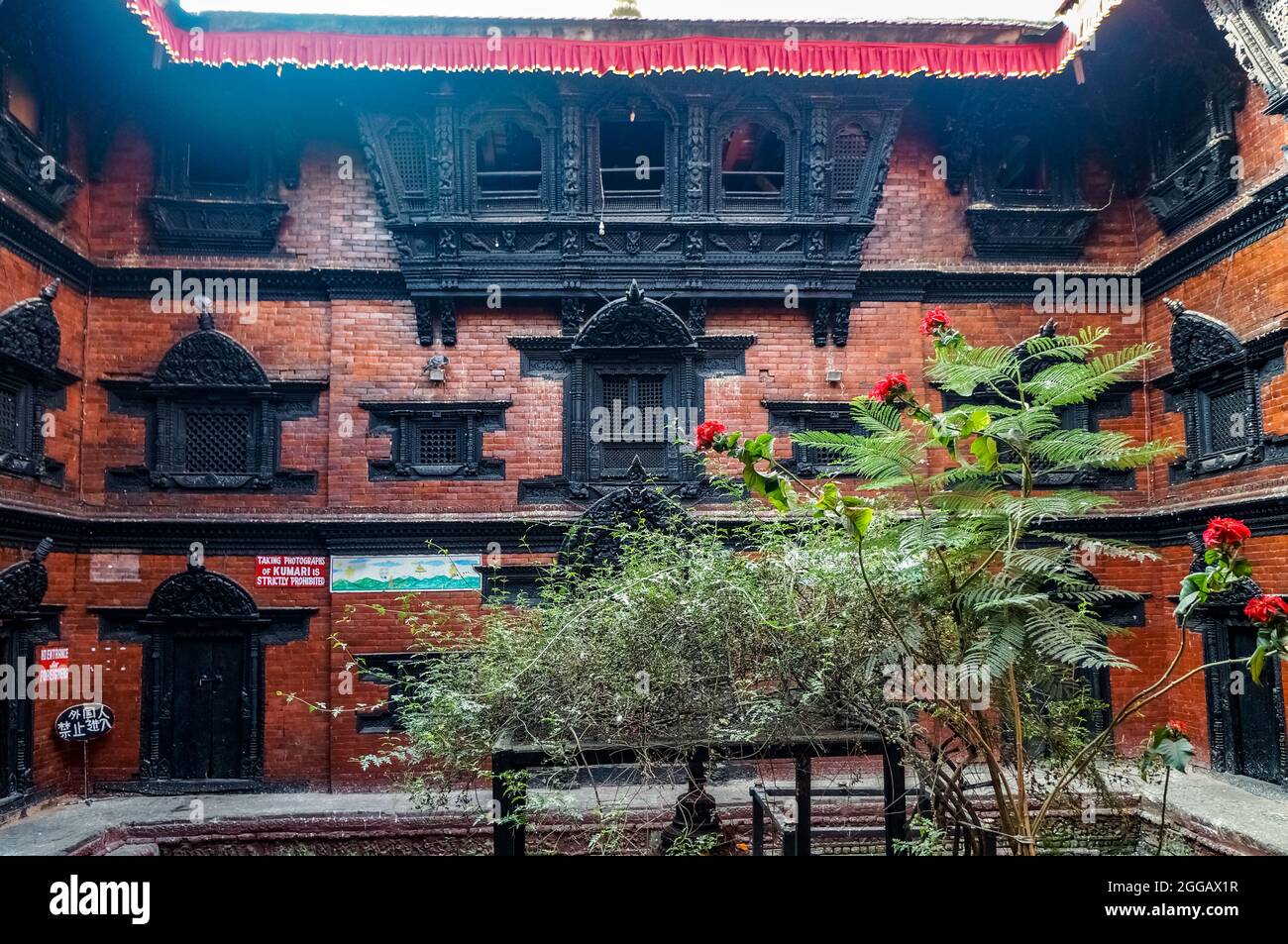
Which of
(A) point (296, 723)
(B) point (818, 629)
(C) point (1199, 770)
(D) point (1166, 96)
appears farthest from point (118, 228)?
(C) point (1199, 770)

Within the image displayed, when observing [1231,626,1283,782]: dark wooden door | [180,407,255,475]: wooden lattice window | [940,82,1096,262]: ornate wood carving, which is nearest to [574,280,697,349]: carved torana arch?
[940,82,1096,262]: ornate wood carving

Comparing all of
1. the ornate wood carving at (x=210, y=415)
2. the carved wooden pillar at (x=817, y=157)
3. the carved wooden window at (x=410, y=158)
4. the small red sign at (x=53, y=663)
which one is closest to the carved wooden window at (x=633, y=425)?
the carved wooden pillar at (x=817, y=157)

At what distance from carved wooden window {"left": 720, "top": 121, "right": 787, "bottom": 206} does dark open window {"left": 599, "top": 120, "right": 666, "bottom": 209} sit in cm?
98

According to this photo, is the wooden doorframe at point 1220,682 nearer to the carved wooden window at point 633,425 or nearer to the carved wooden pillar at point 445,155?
the carved wooden window at point 633,425

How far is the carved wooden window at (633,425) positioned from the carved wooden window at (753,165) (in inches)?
114

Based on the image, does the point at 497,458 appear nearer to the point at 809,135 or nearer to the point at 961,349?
the point at 809,135

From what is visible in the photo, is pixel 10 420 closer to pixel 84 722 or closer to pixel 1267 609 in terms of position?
pixel 84 722

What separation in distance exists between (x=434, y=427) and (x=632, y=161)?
4.92 meters

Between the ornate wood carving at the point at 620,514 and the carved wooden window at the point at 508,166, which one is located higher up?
the carved wooden window at the point at 508,166

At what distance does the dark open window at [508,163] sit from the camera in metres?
13.2

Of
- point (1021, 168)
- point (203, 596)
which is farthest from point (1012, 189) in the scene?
point (203, 596)

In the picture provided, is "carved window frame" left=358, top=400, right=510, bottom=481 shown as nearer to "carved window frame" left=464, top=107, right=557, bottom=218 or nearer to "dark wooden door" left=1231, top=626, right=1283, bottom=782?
"carved window frame" left=464, top=107, right=557, bottom=218

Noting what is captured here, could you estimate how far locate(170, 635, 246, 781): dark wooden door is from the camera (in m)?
12.4

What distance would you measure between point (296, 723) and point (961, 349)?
10.1 meters
